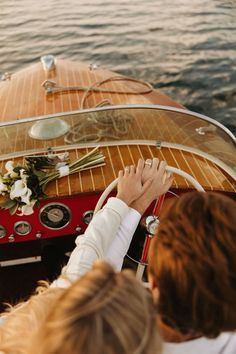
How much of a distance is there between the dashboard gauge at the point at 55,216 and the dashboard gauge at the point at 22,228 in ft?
0.33

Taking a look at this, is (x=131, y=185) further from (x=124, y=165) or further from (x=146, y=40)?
(x=146, y=40)

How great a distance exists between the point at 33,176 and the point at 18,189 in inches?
5.9

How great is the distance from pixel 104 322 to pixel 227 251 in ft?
1.26

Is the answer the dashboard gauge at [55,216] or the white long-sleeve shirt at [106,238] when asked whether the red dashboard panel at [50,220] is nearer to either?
the dashboard gauge at [55,216]

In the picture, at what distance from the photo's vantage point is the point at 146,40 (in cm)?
1059

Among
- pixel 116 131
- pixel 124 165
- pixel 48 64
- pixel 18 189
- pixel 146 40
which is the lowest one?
pixel 18 189

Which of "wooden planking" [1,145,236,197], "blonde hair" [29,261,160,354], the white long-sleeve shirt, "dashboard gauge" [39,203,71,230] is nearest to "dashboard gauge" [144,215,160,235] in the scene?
the white long-sleeve shirt

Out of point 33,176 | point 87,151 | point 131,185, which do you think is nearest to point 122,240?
point 131,185

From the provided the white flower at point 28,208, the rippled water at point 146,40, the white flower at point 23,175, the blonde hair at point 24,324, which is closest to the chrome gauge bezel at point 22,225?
the white flower at point 28,208

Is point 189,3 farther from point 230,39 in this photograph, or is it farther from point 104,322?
point 104,322

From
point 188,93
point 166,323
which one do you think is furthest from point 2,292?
point 188,93

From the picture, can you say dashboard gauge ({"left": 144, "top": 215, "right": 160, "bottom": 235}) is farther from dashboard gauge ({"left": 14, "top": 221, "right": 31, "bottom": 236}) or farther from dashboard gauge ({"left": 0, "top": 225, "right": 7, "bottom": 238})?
dashboard gauge ({"left": 0, "top": 225, "right": 7, "bottom": 238})

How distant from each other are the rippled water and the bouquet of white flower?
4563 mm

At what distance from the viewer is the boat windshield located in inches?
124
